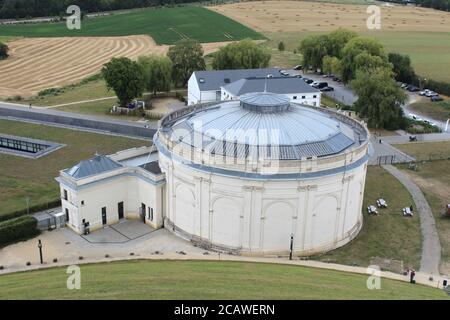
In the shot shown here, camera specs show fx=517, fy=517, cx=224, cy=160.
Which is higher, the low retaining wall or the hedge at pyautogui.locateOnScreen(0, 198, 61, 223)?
the low retaining wall

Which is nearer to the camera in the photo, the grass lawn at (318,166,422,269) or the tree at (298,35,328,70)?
the grass lawn at (318,166,422,269)

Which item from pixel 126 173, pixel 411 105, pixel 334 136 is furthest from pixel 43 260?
pixel 411 105

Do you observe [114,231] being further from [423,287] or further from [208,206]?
[423,287]

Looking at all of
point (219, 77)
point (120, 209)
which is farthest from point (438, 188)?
point (219, 77)

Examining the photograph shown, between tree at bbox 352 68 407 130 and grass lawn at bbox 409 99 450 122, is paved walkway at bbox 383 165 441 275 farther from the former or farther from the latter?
grass lawn at bbox 409 99 450 122

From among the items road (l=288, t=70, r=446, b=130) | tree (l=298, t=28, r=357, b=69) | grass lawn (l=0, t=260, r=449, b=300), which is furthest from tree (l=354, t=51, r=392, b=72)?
grass lawn (l=0, t=260, r=449, b=300)

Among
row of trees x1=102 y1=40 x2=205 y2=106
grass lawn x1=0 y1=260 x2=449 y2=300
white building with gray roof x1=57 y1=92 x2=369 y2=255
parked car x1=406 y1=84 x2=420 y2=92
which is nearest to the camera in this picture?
grass lawn x1=0 y1=260 x2=449 y2=300
